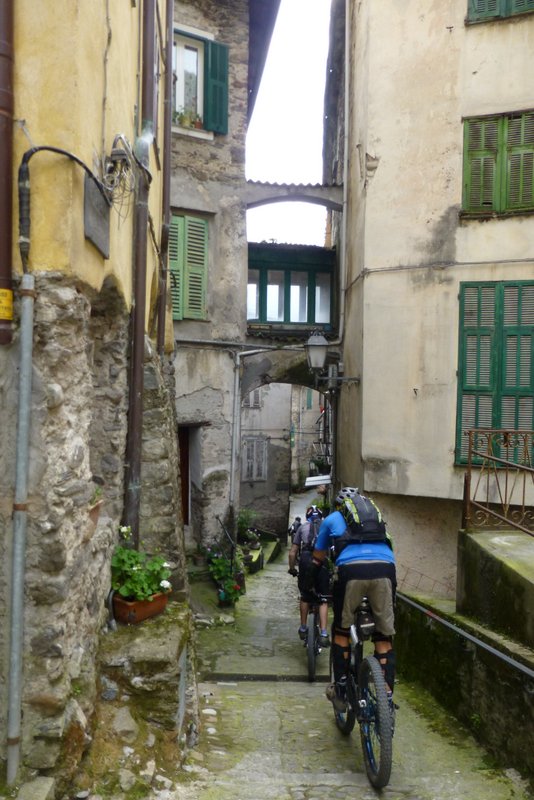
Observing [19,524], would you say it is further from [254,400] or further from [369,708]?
[254,400]

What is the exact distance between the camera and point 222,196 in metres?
12.1

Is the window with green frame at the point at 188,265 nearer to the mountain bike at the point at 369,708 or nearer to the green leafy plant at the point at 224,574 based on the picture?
the green leafy plant at the point at 224,574

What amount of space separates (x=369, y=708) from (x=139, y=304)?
3299 mm

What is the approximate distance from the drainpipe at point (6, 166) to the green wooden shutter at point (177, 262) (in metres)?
8.53

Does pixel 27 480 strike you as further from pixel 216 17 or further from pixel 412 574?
pixel 216 17

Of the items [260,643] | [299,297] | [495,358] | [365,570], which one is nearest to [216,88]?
[299,297]

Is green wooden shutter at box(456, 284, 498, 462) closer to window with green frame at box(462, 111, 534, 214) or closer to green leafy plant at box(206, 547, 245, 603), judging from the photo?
window with green frame at box(462, 111, 534, 214)

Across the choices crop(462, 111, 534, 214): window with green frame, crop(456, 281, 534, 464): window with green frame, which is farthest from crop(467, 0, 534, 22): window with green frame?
crop(456, 281, 534, 464): window with green frame

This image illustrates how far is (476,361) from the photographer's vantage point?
945 cm

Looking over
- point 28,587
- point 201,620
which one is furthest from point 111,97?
point 201,620

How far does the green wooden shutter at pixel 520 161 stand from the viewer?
9.38 m

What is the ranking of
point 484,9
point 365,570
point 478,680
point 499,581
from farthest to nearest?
point 484,9, point 499,581, point 478,680, point 365,570

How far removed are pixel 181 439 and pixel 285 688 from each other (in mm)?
5997

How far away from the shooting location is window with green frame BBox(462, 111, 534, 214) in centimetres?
941
